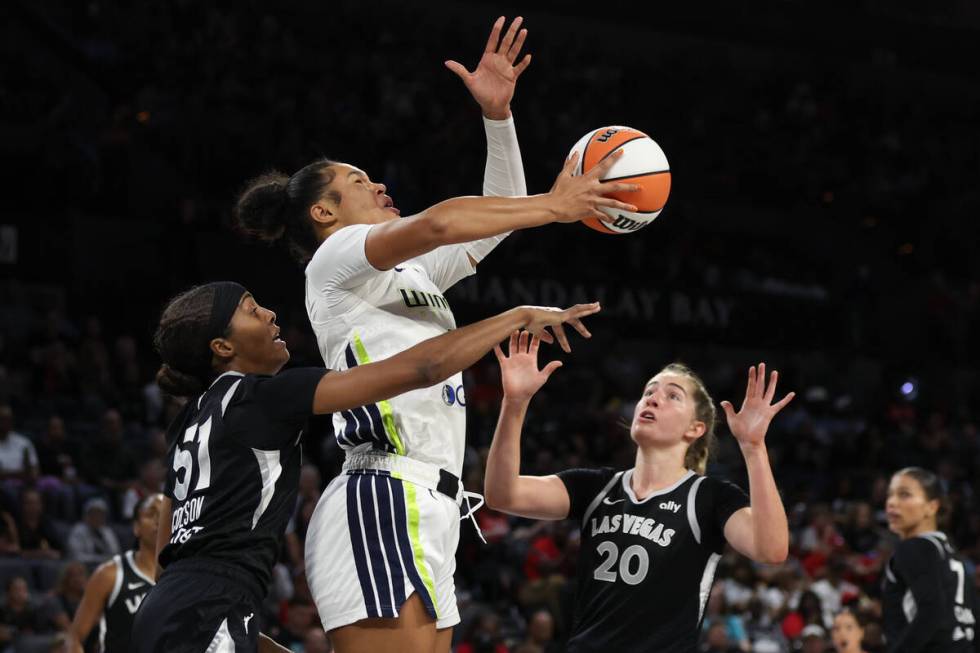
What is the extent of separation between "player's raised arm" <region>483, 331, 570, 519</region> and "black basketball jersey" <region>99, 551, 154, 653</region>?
2.68 m

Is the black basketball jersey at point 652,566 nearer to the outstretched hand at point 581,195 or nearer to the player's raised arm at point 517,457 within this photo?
the player's raised arm at point 517,457

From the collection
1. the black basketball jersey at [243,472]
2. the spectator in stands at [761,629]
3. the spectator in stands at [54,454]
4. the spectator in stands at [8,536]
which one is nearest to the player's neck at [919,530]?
the black basketball jersey at [243,472]

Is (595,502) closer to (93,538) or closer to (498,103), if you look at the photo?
(498,103)

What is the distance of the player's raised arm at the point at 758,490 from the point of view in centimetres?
393

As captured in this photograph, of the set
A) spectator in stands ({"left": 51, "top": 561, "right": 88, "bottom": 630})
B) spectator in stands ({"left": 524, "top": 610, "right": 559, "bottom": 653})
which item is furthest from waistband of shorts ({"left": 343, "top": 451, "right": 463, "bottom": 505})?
spectator in stands ({"left": 524, "top": 610, "right": 559, "bottom": 653})

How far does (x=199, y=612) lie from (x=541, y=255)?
1329 cm

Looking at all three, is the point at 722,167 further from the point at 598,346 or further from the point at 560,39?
the point at 598,346

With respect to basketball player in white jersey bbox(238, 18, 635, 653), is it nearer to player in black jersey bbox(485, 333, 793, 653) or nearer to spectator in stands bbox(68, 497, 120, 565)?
player in black jersey bbox(485, 333, 793, 653)

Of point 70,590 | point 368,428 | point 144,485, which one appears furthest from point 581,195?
point 144,485

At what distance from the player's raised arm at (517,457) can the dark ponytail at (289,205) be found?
0.75 meters

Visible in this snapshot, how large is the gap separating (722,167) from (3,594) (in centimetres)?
1361

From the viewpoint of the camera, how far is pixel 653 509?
429 centimetres

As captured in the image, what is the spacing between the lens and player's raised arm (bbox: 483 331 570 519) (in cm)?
421

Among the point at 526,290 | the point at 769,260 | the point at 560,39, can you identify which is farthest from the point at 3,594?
the point at 560,39
